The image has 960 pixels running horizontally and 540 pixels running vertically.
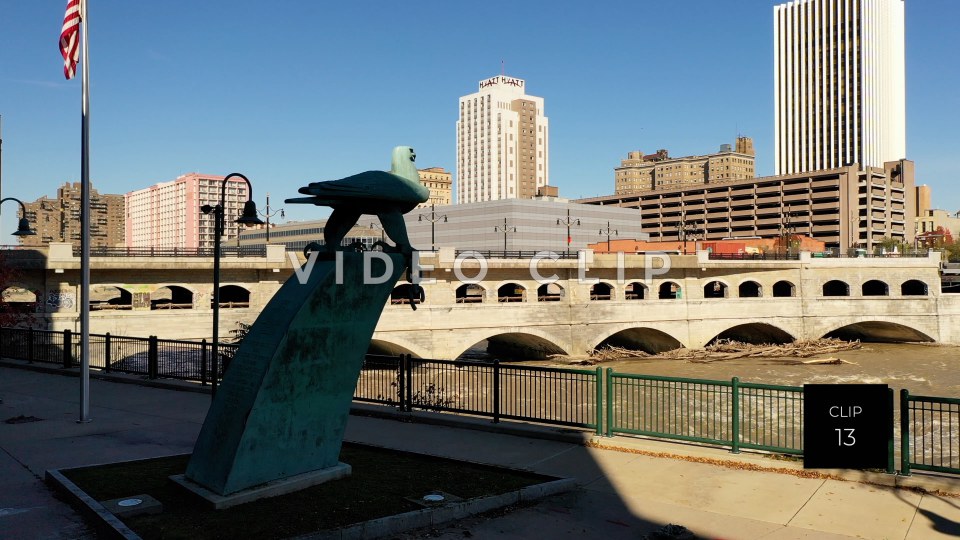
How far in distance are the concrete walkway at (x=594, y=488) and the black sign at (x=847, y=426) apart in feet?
1.45

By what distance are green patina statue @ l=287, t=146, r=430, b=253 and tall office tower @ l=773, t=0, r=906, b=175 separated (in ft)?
605

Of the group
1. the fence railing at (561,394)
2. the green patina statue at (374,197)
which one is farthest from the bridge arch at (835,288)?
the green patina statue at (374,197)

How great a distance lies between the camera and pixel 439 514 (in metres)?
8.85

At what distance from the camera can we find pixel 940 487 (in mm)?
10086

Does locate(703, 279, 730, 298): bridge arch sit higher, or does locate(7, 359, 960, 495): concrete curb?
locate(703, 279, 730, 298): bridge arch

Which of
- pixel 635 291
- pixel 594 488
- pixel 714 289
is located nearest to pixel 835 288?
pixel 714 289

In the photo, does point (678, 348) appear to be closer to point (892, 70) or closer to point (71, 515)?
point (71, 515)

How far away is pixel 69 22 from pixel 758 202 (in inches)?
5306

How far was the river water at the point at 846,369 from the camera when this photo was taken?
46438 millimetres

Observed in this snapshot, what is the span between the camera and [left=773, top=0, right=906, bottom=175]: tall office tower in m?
167

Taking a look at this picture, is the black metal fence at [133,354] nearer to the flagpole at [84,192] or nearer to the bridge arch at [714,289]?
the flagpole at [84,192]

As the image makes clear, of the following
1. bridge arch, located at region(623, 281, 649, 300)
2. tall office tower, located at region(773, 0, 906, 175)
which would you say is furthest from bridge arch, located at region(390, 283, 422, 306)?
tall office tower, located at region(773, 0, 906, 175)

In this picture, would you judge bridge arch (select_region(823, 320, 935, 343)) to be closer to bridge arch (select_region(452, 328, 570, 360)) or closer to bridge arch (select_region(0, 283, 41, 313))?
bridge arch (select_region(452, 328, 570, 360))

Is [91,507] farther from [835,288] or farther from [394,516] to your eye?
[835,288]
